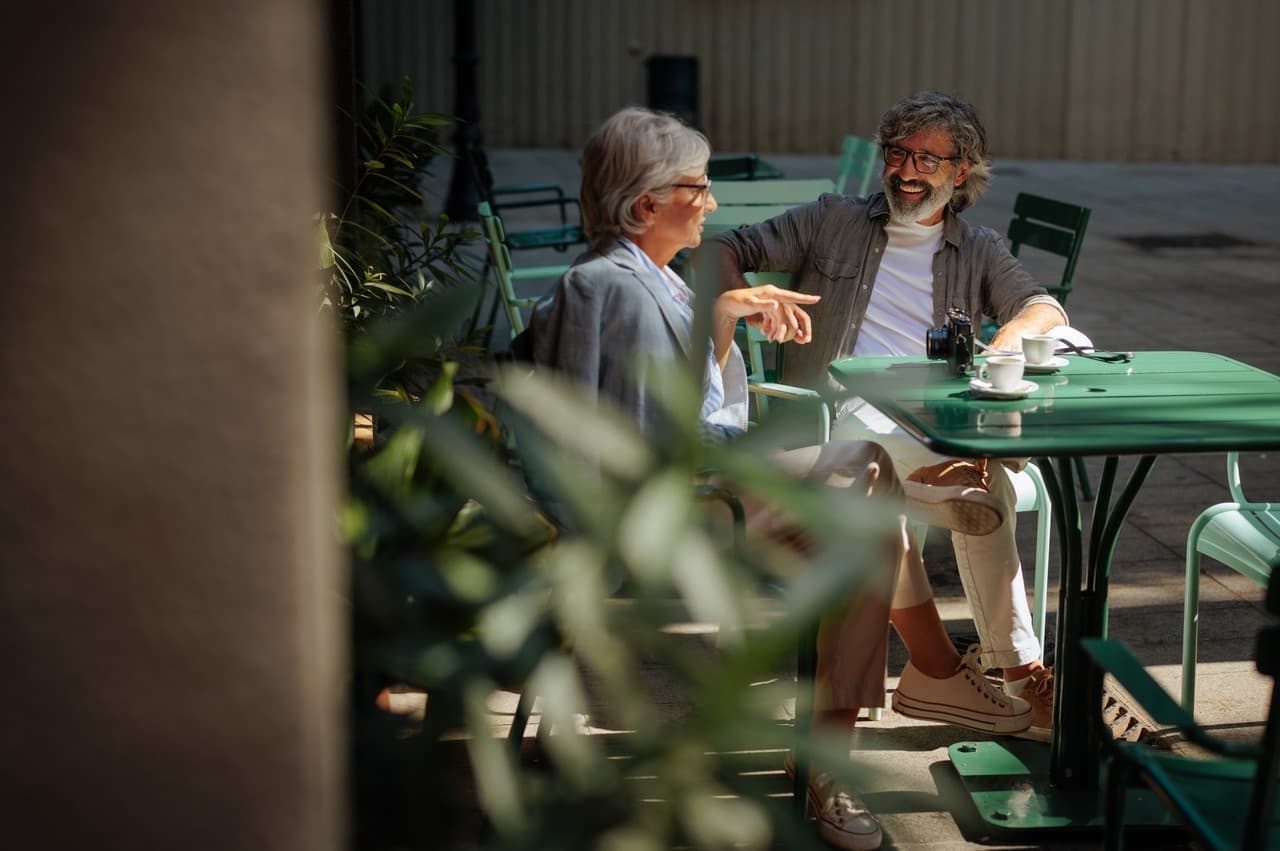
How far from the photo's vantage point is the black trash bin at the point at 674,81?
642 inches

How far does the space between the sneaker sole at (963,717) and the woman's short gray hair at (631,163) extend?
1160 millimetres

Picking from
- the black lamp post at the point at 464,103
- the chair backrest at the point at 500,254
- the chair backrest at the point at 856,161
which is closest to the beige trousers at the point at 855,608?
the chair backrest at the point at 500,254

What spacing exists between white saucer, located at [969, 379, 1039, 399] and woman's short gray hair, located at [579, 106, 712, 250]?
69 cm

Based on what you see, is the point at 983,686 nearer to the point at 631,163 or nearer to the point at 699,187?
the point at 699,187

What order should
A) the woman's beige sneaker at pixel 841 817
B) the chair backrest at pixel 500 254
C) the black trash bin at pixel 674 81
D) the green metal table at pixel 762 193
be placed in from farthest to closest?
the black trash bin at pixel 674 81 → the green metal table at pixel 762 193 → the chair backrest at pixel 500 254 → the woman's beige sneaker at pixel 841 817

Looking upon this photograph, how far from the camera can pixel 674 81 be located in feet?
53.5

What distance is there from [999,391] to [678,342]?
25.9 inches

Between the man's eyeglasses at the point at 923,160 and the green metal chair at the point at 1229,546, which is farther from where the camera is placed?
the man's eyeglasses at the point at 923,160

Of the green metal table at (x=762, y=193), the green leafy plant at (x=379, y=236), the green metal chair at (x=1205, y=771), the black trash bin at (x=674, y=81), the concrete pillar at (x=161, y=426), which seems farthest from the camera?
the black trash bin at (x=674, y=81)

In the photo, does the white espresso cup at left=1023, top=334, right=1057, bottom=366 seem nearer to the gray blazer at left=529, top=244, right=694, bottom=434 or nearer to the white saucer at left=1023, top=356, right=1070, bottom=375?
the white saucer at left=1023, top=356, right=1070, bottom=375

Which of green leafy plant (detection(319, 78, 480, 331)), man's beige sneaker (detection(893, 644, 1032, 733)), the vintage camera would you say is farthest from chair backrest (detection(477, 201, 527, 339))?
man's beige sneaker (detection(893, 644, 1032, 733))

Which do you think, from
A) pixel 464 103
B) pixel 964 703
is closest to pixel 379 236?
pixel 964 703

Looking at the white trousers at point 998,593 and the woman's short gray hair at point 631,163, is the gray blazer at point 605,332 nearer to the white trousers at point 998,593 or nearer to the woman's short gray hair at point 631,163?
the woman's short gray hair at point 631,163

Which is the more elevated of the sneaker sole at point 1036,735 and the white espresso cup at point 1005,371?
the white espresso cup at point 1005,371
